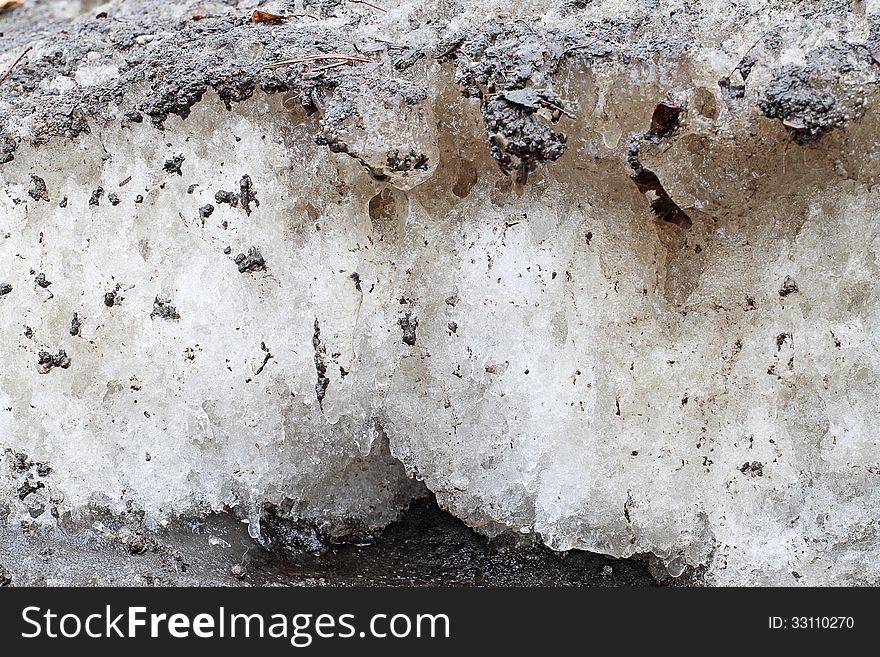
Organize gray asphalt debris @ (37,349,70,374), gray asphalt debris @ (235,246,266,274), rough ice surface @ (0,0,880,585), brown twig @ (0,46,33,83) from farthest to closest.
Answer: brown twig @ (0,46,33,83)
gray asphalt debris @ (37,349,70,374)
gray asphalt debris @ (235,246,266,274)
rough ice surface @ (0,0,880,585)

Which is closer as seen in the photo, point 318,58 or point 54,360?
point 318,58

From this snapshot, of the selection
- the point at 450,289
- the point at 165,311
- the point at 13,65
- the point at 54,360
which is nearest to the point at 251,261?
the point at 165,311

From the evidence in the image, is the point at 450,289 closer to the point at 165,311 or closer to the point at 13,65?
the point at 165,311

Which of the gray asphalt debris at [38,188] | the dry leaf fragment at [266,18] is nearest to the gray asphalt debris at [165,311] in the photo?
the gray asphalt debris at [38,188]

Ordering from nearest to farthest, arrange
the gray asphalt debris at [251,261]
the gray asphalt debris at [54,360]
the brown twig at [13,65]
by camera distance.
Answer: the gray asphalt debris at [251,261], the gray asphalt debris at [54,360], the brown twig at [13,65]

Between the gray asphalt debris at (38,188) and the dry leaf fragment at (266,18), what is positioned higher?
the dry leaf fragment at (266,18)

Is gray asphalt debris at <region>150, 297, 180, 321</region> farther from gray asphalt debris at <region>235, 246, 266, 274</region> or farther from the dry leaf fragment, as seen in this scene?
the dry leaf fragment

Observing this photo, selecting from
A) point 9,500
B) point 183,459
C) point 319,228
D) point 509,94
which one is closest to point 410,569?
point 183,459

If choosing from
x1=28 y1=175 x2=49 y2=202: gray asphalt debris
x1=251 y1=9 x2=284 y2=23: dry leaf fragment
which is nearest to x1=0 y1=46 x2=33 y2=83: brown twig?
x1=28 y1=175 x2=49 y2=202: gray asphalt debris

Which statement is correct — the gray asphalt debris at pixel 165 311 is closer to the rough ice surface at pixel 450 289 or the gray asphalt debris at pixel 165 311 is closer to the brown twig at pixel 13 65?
the rough ice surface at pixel 450 289
